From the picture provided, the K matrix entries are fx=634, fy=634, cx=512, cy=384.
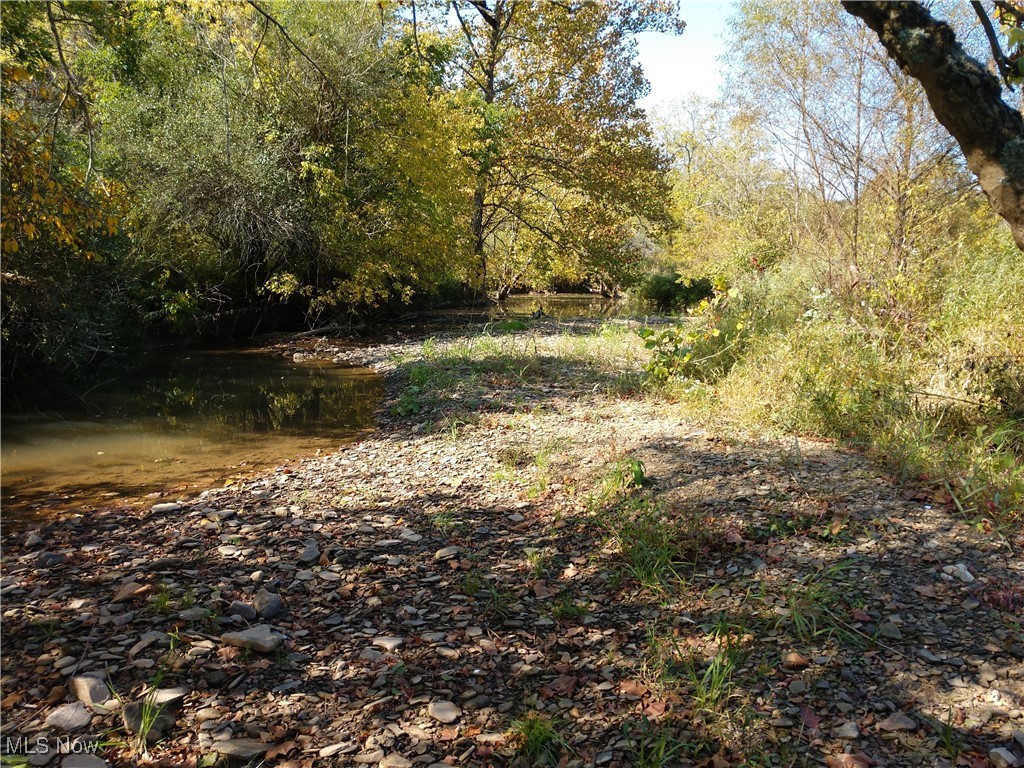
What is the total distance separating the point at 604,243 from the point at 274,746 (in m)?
19.4

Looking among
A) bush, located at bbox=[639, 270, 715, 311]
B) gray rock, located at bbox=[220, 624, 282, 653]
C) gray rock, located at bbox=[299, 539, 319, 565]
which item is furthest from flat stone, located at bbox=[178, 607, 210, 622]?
bush, located at bbox=[639, 270, 715, 311]

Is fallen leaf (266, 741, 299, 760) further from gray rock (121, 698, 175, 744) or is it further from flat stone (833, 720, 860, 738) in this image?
flat stone (833, 720, 860, 738)

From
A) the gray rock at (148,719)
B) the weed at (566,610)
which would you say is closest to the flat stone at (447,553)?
the weed at (566,610)

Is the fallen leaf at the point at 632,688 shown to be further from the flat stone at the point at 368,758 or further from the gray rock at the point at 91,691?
the gray rock at the point at 91,691

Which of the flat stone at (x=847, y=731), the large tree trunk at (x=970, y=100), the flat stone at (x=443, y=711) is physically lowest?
the flat stone at (x=443, y=711)

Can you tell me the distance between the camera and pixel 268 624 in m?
3.46

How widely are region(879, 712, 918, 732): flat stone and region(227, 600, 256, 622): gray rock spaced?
3099 mm

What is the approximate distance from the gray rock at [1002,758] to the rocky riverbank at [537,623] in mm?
14

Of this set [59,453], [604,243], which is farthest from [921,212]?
[604,243]

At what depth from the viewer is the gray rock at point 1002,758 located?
2395 millimetres

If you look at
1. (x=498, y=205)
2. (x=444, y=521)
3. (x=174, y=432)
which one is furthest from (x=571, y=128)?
(x=444, y=521)

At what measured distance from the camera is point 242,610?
3516 mm

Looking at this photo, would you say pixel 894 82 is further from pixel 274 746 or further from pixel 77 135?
pixel 77 135

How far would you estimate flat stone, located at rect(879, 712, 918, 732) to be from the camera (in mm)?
2634
